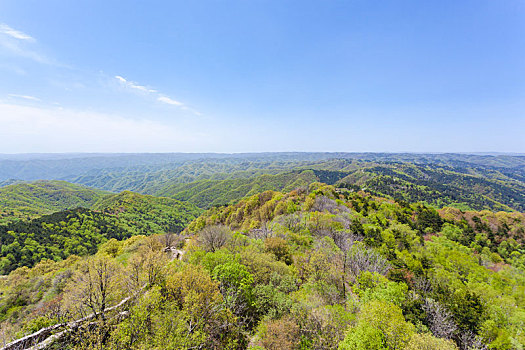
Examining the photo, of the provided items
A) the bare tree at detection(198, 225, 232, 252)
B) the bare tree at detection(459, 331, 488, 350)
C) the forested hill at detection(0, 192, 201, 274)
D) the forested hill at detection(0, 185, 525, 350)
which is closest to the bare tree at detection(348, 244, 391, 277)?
the forested hill at detection(0, 185, 525, 350)

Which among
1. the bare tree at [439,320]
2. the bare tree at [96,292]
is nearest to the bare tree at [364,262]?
the bare tree at [439,320]

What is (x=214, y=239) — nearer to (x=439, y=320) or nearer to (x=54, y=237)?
(x=439, y=320)

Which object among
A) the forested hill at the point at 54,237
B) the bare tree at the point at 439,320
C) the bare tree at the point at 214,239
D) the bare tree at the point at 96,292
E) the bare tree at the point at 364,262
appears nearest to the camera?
the bare tree at the point at 96,292

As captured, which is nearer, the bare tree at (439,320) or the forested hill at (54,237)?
the bare tree at (439,320)

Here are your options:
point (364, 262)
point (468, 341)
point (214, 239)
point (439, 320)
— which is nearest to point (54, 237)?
point (214, 239)

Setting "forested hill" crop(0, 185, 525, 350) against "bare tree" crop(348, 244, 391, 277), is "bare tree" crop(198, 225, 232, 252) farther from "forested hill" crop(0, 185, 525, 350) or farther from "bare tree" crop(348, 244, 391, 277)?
"bare tree" crop(348, 244, 391, 277)

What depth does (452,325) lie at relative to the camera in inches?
1133

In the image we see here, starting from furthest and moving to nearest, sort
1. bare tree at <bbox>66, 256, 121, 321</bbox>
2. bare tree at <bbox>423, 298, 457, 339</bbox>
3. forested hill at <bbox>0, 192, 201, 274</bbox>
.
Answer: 1. forested hill at <bbox>0, 192, 201, 274</bbox>
2. bare tree at <bbox>423, 298, 457, 339</bbox>
3. bare tree at <bbox>66, 256, 121, 321</bbox>

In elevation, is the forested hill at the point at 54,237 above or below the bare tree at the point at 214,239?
below

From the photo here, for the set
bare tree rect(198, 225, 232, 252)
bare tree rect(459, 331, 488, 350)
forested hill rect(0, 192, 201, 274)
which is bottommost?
forested hill rect(0, 192, 201, 274)

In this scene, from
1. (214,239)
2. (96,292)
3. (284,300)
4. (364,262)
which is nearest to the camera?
(96,292)

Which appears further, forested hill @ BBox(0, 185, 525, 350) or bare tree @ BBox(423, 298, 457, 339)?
bare tree @ BBox(423, 298, 457, 339)

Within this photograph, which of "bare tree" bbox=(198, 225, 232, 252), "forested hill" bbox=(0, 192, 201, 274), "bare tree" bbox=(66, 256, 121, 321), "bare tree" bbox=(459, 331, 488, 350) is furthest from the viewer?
"forested hill" bbox=(0, 192, 201, 274)

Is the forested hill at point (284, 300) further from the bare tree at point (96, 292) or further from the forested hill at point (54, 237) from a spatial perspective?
the forested hill at point (54, 237)
